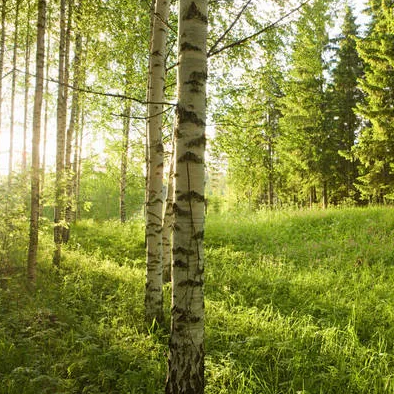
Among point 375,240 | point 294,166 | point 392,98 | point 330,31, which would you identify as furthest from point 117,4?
point 330,31

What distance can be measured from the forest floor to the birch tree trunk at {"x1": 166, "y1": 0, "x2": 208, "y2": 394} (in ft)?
3.11

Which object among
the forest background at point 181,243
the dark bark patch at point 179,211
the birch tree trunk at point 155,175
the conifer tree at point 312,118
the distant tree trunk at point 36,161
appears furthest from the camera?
the conifer tree at point 312,118

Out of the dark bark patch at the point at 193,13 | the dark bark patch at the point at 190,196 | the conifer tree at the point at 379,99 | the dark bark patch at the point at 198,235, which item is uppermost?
the conifer tree at the point at 379,99

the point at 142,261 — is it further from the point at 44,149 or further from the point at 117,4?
the point at 44,149

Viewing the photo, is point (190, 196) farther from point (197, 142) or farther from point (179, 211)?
point (197, 142)

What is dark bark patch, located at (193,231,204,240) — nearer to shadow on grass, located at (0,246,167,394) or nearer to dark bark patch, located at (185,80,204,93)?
dark bark patch, located at (185,80,204,93)

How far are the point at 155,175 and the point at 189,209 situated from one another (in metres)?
2.62

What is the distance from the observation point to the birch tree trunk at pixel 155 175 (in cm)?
480

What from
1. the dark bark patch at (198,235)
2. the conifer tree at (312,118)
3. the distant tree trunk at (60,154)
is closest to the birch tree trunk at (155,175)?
Answer: the dark bark patch at (198,235)

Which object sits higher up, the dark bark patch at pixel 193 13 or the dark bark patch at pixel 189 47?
the dark bark patch at pixel 193 13

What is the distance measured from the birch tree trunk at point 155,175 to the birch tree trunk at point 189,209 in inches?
94.3

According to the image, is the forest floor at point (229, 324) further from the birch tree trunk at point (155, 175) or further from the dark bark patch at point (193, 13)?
the dark bark patch at point (193, 13)

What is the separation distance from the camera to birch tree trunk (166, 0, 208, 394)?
96.0 inches

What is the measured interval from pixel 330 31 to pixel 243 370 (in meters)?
22.0
